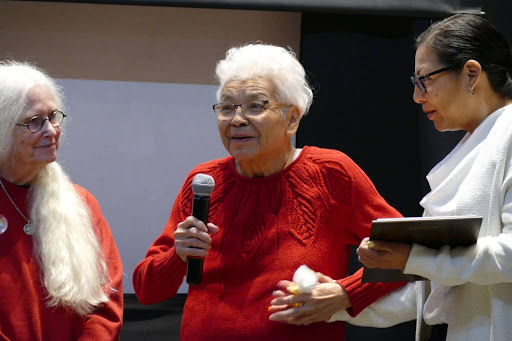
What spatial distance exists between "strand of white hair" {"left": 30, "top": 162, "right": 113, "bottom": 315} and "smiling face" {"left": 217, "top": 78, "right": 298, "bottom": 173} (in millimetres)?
686

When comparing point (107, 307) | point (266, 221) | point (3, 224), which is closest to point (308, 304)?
point (266, 221)

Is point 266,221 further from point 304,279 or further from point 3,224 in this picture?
point 3,224

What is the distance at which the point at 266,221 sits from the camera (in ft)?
8.57

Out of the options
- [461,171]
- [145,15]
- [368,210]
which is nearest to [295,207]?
[368,210]

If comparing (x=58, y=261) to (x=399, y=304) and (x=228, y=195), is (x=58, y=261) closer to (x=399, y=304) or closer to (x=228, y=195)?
(x=228, y=195)

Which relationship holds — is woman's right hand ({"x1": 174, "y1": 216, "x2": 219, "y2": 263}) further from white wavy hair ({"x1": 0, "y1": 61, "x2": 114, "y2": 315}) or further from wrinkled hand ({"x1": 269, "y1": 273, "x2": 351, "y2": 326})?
white wavy hair ({"x1": 0, "y1": 61, "x2": 114, "y2": 315})

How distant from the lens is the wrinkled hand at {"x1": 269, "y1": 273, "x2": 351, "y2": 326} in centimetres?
243

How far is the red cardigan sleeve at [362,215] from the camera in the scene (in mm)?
2502

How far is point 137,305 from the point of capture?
4.59m

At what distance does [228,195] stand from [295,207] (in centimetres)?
27

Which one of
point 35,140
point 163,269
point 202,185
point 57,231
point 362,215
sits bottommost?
point 163,269

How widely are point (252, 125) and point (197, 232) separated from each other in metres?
0.50

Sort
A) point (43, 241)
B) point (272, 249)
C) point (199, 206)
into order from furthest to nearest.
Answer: point (43, 241), point (272, 249), point (199, 206)

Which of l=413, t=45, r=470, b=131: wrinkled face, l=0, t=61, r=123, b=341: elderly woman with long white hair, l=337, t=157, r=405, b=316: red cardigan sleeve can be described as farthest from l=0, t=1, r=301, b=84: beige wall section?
l=413, t=45, r=470, b=131: wrinkled face
